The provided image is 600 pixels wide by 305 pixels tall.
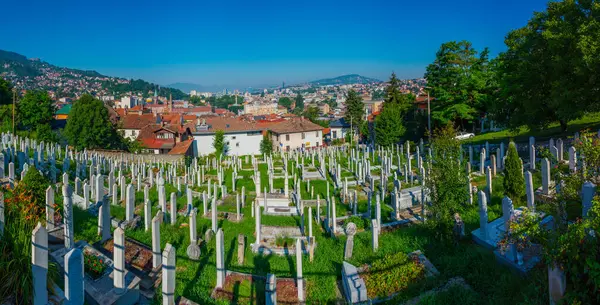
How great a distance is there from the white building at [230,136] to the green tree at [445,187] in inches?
1698

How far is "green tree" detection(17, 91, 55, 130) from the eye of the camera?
151ft

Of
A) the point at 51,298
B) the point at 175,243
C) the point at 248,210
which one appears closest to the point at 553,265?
the point at 51,298

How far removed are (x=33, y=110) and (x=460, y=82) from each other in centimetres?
4504

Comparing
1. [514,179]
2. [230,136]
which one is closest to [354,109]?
[230,136]

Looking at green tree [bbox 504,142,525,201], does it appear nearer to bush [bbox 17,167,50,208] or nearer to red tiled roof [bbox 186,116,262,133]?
bush [bbox 17,167,50,208]

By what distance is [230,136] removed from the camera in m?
53.6

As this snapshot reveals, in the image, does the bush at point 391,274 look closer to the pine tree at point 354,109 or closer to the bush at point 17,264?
the bush at point 17,264

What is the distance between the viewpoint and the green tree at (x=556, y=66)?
1766 centimetres

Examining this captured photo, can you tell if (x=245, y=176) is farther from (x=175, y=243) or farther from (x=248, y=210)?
(x=175, y=243)

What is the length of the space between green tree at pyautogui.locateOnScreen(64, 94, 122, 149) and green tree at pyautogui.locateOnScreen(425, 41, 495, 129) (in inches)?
1281

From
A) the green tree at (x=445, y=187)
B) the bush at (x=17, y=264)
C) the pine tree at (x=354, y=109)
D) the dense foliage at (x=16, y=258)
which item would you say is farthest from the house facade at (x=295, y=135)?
the bush at (x=17, y=264)

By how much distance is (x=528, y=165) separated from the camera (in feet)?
62.5

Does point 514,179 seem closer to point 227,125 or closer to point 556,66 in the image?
point 556,66

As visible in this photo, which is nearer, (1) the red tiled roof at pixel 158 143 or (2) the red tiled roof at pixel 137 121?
(1) the red tiled roof at pixel 158 143
